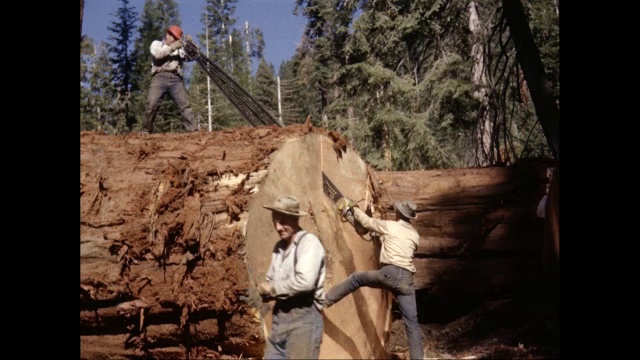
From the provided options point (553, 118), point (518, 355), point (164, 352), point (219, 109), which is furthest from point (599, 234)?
point (219, 109)

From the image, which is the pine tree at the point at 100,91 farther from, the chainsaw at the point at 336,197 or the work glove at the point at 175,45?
the chainsaw at the point at 336,197

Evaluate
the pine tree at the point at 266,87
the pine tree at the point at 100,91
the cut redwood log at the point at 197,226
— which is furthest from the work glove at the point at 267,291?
the pine tree at the point at 100,91

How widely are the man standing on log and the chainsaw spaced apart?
154cm

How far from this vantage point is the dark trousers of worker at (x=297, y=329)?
419cm

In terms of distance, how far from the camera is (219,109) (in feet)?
80.8

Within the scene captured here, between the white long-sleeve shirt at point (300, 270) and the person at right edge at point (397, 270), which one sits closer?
the white long-sleeve shirt at point (300, 270)

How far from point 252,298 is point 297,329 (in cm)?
85

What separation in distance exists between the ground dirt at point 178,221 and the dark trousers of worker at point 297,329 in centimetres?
82

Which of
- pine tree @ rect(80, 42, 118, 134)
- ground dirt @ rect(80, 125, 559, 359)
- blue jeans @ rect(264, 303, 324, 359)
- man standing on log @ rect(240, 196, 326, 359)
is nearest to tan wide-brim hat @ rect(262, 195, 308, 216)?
man standing on log @ rect(240, 196, 326, 359)

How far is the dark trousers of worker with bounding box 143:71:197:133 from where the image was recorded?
7922 mm

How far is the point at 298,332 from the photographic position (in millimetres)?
4195

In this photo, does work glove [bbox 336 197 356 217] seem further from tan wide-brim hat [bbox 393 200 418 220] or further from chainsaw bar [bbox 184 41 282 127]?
chainsaw bar [bbox 184 41 282 127]
